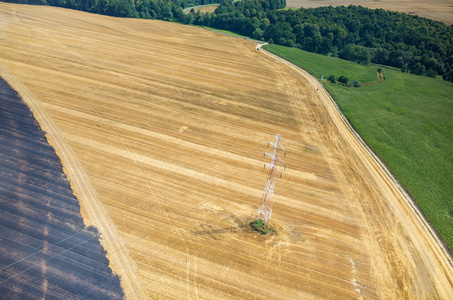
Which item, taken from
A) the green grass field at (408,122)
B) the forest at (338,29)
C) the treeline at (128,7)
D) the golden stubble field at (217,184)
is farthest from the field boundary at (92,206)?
the treeline at (128,7)

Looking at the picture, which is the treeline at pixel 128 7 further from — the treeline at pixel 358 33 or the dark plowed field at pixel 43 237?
the dark plowed field at pixel 43 237

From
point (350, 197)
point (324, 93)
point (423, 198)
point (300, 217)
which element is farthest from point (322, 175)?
point (324, 93)

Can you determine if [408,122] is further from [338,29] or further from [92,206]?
[338,29]

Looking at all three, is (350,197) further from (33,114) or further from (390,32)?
(390,32)

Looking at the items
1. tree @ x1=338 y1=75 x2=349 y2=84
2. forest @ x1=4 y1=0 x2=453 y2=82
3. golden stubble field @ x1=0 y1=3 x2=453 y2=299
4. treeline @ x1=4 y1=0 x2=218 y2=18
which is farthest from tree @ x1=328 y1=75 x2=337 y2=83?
treeline @ x1=4 y1=0 x2=218 y2=18

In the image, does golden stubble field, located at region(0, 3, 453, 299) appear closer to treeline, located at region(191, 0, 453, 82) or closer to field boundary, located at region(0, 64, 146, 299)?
field boundary, located at region(0, 64, 146, 299)

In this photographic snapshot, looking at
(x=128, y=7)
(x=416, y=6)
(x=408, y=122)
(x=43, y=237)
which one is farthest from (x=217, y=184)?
(x=416, y=6)
